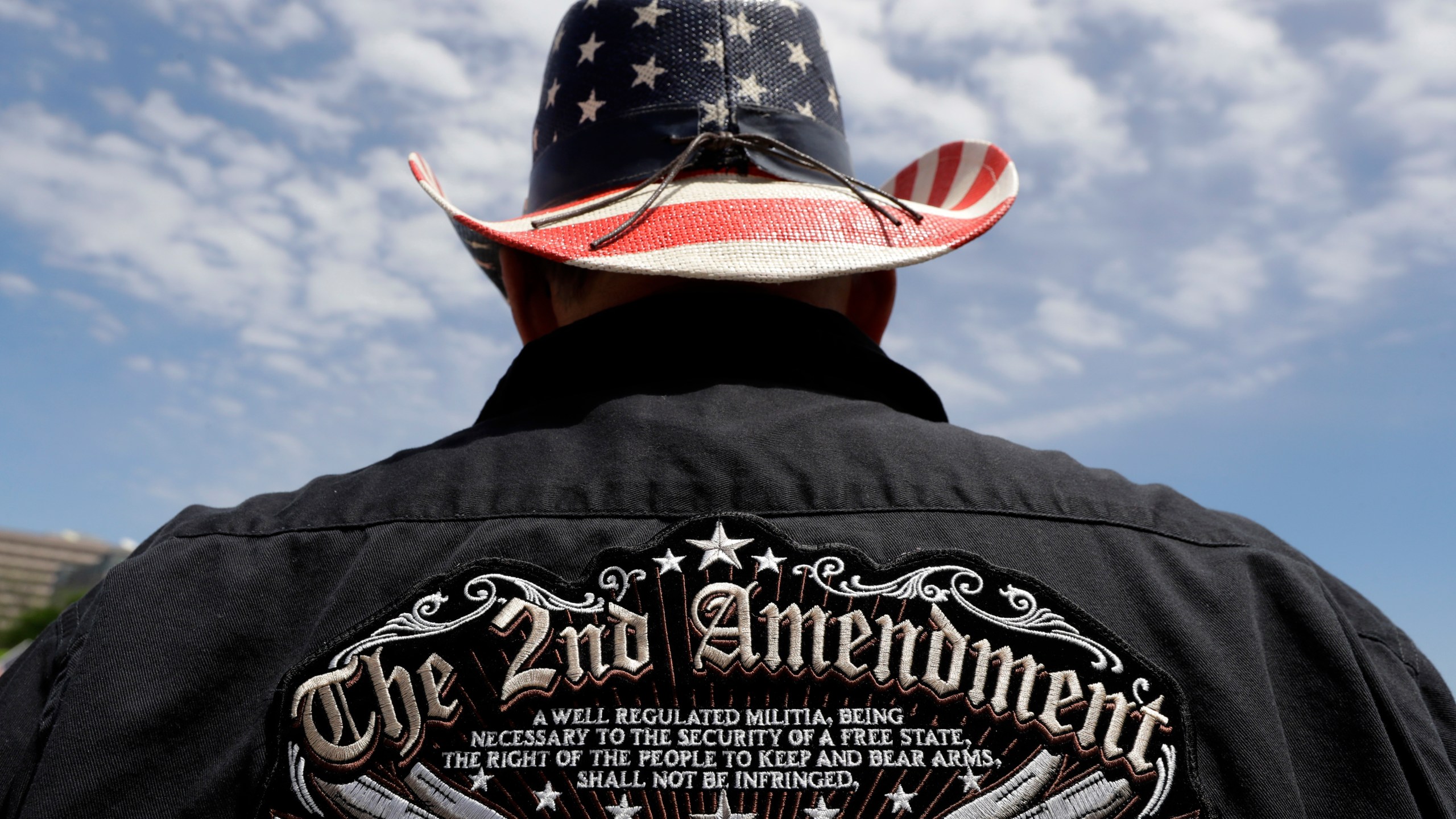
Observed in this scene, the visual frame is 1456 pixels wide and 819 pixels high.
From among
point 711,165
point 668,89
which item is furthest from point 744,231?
point 668,89

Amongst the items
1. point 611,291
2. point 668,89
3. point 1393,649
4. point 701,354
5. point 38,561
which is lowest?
point 1393,649

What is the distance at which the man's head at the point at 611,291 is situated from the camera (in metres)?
1.83

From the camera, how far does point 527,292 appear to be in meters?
2.05

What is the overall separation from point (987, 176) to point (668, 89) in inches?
31.3

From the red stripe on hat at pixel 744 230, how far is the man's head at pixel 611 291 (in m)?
0.06

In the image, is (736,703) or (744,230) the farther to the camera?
(744,230)

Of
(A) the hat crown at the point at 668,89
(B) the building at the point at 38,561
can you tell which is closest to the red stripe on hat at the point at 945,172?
(A) the hat crown at the point at 668,89

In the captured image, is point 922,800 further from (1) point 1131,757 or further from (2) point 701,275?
(2) point 701,275

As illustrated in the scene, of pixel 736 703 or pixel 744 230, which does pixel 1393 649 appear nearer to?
pixel 736 703

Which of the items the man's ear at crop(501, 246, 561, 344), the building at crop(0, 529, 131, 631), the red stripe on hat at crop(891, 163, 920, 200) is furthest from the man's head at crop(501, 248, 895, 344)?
the building at crop(0, 529, 131, 631)

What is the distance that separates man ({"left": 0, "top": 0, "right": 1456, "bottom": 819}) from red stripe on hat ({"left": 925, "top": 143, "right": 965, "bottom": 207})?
45.6 inches

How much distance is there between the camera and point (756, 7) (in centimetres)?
234

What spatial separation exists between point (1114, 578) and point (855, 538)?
0.34m

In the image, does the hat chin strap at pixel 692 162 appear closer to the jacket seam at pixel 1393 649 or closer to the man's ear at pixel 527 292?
the man's ear at pixel 527 292
